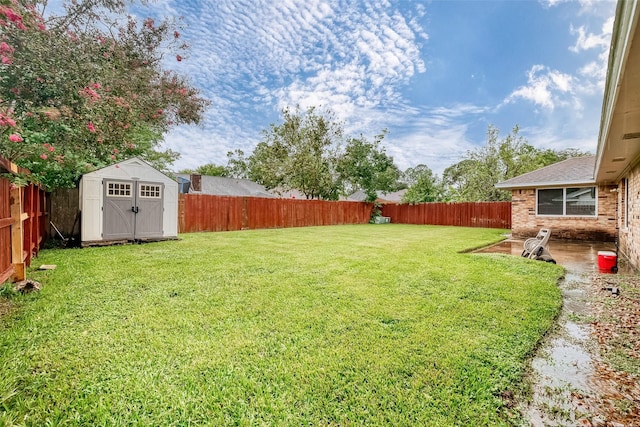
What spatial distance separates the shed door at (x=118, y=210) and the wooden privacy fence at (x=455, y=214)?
1765cm

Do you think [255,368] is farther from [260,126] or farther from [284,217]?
[260,126]

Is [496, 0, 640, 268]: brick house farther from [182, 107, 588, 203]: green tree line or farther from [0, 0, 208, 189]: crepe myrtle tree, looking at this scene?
[182, 107, 588, 203]: green tree line

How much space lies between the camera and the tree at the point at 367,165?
24531 mm

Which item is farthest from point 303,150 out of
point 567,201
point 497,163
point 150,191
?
point 567,201


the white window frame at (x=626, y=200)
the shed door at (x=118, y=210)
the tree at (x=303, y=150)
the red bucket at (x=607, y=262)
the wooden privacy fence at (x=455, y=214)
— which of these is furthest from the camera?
the tree at (x=303, y=150)

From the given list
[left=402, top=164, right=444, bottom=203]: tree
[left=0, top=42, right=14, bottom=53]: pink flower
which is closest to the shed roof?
[left=402, top=164, right=444, bottom=203]: tree

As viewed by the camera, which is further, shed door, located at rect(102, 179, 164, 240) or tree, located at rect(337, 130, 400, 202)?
tree, located at rect(337, 130, 400, 202)

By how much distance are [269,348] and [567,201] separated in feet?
41.8

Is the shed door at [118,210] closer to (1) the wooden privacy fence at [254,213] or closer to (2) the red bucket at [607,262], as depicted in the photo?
(1) the wooden privacy fence at [254,213]

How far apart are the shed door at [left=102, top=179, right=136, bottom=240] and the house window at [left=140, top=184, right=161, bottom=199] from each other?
9.1 inches

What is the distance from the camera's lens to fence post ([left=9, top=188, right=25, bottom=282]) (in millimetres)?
3865

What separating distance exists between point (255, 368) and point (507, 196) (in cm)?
2330

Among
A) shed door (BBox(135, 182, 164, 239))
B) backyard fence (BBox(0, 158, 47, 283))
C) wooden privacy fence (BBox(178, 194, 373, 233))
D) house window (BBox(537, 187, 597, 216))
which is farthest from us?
wooden privacy fence (BBox(178, 194, 373, 233))

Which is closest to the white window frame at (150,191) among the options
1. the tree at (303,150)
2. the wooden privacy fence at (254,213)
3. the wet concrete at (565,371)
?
the wooden privacy fence at (254,213)
